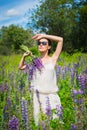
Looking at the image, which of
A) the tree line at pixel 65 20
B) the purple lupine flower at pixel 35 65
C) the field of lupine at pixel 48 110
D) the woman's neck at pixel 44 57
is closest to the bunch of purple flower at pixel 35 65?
the purple lupine flower at pixel 35 65

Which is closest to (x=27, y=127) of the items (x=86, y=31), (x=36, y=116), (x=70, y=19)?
(x=36, y=116)

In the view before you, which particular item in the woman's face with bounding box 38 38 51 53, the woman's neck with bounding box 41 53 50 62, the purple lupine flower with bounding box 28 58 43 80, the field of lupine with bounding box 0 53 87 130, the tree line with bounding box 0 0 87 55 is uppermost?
the tree line with bounding box 0 0 87 55

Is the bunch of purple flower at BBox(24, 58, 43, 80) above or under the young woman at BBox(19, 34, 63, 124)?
above

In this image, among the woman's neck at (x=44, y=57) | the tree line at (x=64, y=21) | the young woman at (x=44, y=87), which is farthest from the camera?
the tree line at (x=64, y=21)

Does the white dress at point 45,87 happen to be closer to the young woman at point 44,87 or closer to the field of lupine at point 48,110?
the young woman at point 44,87

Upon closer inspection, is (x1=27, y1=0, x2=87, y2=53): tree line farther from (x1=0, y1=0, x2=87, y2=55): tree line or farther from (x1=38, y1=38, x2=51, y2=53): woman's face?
(x1=38, y1=38, x2=51, y2=53): woman's face

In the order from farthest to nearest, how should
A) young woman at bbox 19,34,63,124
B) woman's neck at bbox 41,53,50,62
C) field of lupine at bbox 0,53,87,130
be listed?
woman's neck at bbox 41,53,50,62 → young woman at bbox 19,34,63,124 → field of lupine at bbox 0,53,87,130

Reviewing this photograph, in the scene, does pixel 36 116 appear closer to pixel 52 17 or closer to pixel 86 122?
pixel 86 122

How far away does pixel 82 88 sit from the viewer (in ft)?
17.0

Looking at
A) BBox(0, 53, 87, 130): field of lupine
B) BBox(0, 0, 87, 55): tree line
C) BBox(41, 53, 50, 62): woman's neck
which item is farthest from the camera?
BBox(0, 0, 87, 55): tree line

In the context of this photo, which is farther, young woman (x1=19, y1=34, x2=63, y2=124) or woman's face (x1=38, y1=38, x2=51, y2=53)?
woman's face (x1=38, y1=38, x2=51, y2=53)

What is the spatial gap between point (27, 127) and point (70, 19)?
115 ft

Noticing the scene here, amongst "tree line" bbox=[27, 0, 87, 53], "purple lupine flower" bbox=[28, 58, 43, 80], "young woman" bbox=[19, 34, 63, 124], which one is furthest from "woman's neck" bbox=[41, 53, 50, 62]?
"tree line" bbox=[27, 0, 87, 53]

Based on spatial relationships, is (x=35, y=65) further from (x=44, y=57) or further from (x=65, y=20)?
(x=65, y=20)
